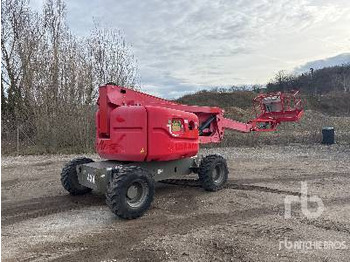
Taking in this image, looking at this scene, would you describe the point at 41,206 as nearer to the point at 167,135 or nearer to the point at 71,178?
the point at 71,178

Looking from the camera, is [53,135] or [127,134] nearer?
[127,134]

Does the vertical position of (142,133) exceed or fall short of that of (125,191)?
it exceeds it

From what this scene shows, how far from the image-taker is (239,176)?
9.60 metres

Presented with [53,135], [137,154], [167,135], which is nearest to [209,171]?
[167,135]

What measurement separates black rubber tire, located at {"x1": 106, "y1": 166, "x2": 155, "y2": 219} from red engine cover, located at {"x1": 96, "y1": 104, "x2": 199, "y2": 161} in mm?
526

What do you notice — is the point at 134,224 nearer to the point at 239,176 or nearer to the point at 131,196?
the point at 131,196

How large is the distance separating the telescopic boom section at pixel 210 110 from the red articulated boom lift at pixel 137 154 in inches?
0.7

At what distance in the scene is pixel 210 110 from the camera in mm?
8492

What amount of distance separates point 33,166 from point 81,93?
672 centimetres

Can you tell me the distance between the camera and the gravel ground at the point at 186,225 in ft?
14.9

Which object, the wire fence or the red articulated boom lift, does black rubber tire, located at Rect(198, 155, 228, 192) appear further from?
the wire fence

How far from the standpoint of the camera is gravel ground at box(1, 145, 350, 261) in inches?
179

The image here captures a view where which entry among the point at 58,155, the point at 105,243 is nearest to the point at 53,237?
the point at 105,243

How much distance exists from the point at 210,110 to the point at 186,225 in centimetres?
353
